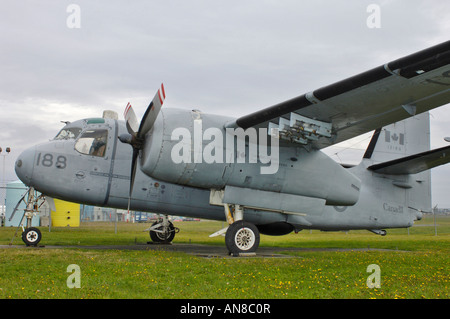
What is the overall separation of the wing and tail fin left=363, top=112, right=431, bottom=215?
206 inches

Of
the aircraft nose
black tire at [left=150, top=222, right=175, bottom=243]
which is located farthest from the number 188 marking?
black tire at [left=150, top=222, right=175, bottom=243]

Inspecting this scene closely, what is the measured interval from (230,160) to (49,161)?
6.09 metres

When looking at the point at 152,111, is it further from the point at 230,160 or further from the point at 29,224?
the point at 29,224

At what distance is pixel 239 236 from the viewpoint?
481 inches

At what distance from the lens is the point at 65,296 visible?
20.2ft

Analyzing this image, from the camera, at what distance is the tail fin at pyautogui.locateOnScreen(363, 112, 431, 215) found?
17.5 m

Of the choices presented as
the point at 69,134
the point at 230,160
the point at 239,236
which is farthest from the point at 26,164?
the point at 239,236

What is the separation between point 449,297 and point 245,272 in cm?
397

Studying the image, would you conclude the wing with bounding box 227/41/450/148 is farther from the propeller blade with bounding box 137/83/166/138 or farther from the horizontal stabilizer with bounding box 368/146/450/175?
the horizontal stabilizer with bounding box 368/146/450/175

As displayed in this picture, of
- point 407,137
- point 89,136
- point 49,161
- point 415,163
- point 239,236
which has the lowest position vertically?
point 239,236

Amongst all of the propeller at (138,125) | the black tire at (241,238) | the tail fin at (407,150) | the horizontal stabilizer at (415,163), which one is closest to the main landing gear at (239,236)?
the black tire at (241,238)

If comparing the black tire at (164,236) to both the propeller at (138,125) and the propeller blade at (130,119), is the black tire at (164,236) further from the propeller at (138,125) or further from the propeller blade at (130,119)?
the propeller blade at (130,119)
